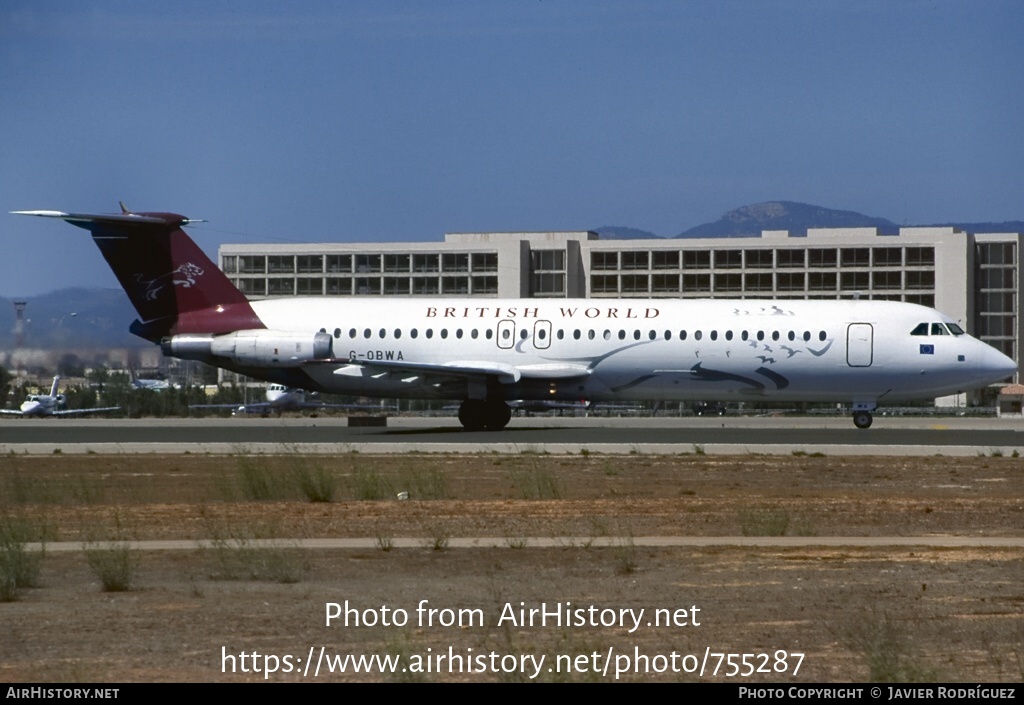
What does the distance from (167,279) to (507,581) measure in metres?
32.0

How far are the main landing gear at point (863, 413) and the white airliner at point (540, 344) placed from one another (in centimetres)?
4

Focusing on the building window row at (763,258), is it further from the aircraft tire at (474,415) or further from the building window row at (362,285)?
the aircraft tire at (474,415)

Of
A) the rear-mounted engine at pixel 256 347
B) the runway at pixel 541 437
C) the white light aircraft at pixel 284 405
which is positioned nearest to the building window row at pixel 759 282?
the white light aircraft at pixel 284 405

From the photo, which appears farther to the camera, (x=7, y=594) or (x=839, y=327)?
(x=839, y=327)

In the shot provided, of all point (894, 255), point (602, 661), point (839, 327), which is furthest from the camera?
point (894, 255)

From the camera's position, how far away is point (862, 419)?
4600 cm

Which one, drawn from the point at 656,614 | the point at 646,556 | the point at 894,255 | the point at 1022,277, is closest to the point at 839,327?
the point at 646,556

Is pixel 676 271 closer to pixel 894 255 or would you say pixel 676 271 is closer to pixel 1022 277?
pixel 894 255

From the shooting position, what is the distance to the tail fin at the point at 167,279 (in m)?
45.4

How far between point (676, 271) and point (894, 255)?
62.5 ft

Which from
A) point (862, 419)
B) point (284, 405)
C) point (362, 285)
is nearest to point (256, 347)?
point (862, 419)

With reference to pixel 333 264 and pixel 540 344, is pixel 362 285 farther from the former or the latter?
pixel 540 344

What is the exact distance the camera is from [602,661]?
11.5 m

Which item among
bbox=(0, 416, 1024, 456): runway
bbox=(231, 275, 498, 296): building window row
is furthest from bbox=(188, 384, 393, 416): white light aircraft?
bbox=(231, 275, 498, 296): building window row
